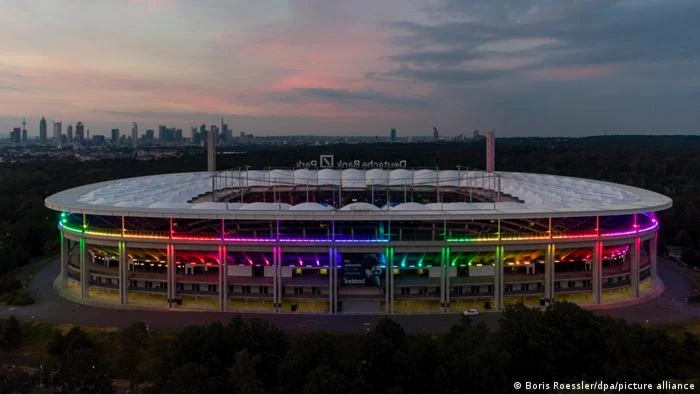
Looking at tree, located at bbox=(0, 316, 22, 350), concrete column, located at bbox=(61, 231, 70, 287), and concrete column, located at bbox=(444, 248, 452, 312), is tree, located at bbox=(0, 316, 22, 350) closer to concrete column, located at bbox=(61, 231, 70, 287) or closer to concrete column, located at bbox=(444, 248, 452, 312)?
concrete column, located at bbox=(61, 231, 70, 287)

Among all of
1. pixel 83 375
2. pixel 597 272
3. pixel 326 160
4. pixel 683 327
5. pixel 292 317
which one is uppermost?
pixel 326 160

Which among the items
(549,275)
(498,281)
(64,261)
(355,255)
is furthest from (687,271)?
(64,261)

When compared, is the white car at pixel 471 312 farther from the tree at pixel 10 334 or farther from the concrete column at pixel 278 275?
the tree at pixel 10 334

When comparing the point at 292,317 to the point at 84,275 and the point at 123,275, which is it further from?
the point at 84,275

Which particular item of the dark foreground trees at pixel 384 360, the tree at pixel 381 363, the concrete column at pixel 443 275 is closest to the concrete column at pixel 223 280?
the dark foreground trees at pixel 384 360

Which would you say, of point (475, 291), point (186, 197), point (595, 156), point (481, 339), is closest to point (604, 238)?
point (475, 291)

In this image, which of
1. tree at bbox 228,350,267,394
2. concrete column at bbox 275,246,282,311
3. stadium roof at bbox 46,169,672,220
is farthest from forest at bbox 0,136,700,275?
tree at bbox 228,350,267,394
